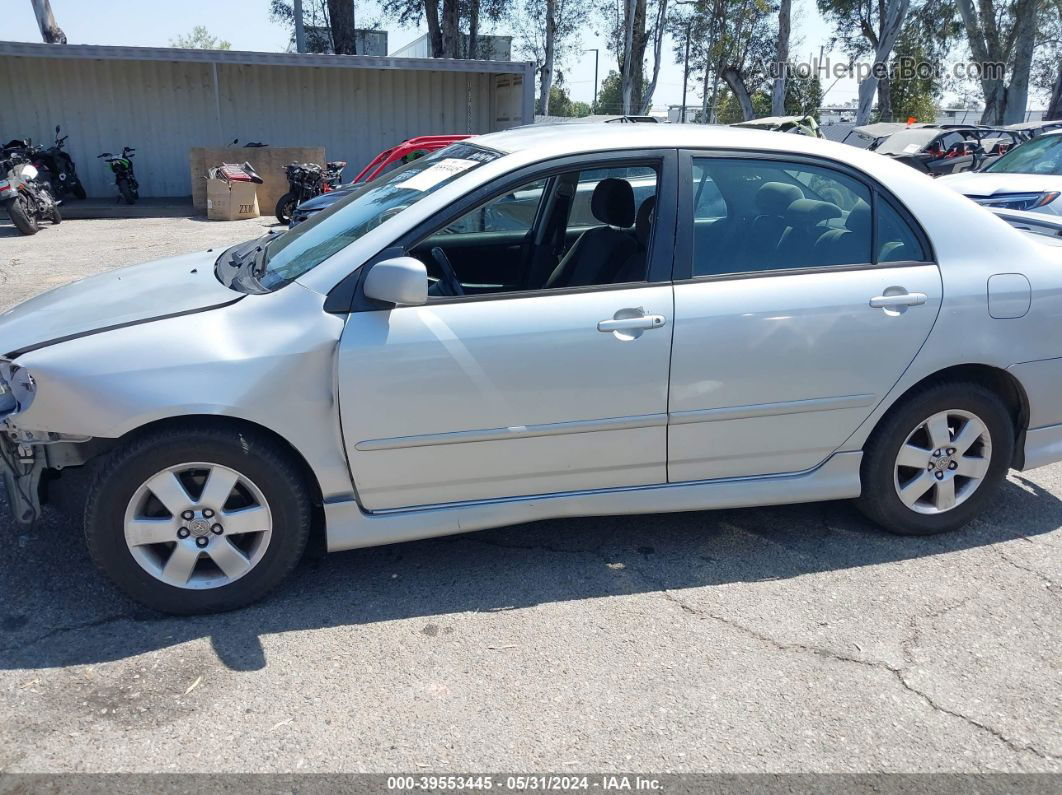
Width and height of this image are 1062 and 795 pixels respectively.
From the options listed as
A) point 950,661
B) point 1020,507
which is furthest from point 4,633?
point 1020,507

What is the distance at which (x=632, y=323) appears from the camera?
3.35m

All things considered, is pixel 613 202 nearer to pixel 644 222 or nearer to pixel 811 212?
pixel 644 222

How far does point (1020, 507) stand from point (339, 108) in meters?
19.3

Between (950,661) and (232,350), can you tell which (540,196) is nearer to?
(232,350)

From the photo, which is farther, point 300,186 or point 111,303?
point 300,186

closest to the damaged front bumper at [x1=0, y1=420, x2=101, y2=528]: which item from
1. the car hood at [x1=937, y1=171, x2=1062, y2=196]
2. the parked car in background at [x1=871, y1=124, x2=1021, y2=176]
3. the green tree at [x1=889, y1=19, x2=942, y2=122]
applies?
the car hood at [x1=937, y1=171, x2=1062, y2=196]

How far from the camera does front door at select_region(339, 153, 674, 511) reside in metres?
3.19

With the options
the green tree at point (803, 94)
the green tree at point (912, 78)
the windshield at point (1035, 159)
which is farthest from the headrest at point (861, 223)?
the green tree at point (803, 94)

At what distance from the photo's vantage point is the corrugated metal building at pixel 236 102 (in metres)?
18.9

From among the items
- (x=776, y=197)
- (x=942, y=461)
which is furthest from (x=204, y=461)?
(x=942, y=461)

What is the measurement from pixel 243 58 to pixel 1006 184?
14552mm

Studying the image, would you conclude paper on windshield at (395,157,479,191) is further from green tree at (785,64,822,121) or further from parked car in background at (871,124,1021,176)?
green tree at (785,64,822,121)

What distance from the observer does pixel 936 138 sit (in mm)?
18078

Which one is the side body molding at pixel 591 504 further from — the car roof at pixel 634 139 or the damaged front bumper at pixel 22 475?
the car roof at pixel 634 139
